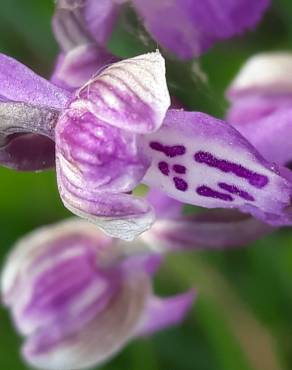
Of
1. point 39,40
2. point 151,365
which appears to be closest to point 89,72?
point 39,40

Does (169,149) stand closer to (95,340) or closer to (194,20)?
(194,20)

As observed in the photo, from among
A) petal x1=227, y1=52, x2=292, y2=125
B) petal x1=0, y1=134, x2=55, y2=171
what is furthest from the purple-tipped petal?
petal x1=0, y1=134, x2=55, y2=171

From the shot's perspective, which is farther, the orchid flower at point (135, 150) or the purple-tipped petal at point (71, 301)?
the purple-tipped petal at point (71, 301)

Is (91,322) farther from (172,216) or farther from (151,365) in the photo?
(151,365)

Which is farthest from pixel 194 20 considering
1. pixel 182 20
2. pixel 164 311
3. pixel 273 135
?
pixel 164 311

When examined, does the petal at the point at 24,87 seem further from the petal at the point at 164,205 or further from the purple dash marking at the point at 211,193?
the petal at the point at 164,205

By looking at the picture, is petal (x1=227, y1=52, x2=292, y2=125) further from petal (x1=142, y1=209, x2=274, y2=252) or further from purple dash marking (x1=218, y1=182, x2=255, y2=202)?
purple dash marking (x1=218, y1=182, x2=255, y2=202)

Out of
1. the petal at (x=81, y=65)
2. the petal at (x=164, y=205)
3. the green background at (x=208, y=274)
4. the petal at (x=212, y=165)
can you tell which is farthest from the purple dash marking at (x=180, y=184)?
the green background at (x=208, y=274)
